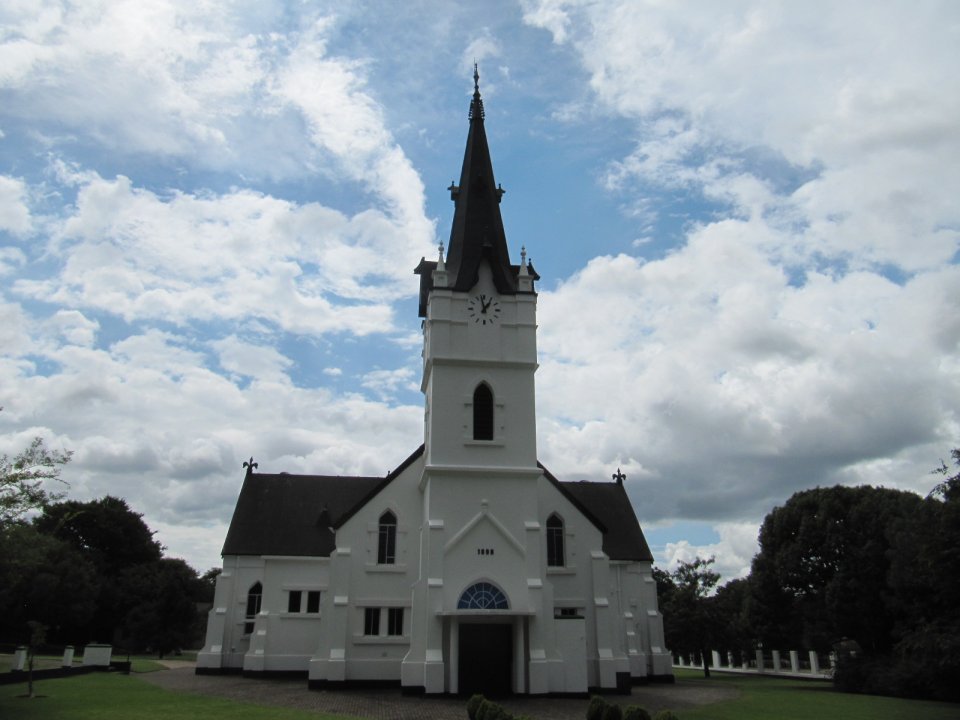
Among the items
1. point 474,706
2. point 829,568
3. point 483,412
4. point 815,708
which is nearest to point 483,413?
point 483,412

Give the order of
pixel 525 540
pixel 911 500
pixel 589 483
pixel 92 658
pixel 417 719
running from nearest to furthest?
pixel 417 719
pixel 525 540
pixel 911 500
pixel 92 658
pixel 589 483

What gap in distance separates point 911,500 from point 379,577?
2647 cm

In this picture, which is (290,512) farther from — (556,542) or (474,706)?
(474,706)

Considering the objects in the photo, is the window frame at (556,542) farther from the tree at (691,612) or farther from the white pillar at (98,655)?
the white pillar at (98,655)

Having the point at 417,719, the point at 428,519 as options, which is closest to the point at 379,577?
the point at 428,519

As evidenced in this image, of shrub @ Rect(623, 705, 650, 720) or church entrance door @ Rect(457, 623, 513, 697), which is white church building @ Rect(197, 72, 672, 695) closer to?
church entrance door @ Rect(457, 623, 513, 697)

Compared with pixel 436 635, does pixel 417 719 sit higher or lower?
lower

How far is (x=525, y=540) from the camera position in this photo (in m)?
29.3

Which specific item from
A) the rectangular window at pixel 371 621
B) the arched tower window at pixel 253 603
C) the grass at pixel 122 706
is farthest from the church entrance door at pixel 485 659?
the arched tower window at pixel 253 603

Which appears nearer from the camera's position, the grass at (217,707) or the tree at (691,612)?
the grass at (217,707)

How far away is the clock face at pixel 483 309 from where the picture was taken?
3247 centimetres

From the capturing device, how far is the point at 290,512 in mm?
40750

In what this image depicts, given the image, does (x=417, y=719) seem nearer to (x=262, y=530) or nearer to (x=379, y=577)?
(x=379, y=577)

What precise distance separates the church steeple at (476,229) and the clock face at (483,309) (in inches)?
25.0
